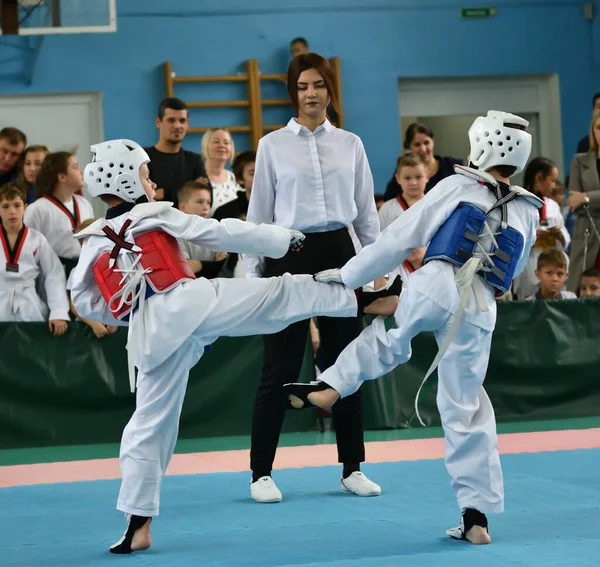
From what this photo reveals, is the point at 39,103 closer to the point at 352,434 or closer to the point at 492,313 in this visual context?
the point at 352,434

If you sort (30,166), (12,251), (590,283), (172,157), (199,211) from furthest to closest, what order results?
1. (30,166)
2. (590,283)
3. (172,157)
4. (12,251)
5. (199,211)

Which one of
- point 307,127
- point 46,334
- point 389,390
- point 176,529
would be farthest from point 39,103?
point 176,529

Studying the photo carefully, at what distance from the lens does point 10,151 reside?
25.1 feet

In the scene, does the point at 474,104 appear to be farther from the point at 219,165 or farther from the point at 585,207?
the point at 219,165

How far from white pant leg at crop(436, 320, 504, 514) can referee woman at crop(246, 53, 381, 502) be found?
3.11 ft

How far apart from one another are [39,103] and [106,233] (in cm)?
740

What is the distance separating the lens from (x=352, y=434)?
15.7 feet

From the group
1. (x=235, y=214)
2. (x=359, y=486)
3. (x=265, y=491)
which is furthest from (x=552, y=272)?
(x=265, y=491)

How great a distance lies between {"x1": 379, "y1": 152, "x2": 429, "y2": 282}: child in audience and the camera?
6828 mm

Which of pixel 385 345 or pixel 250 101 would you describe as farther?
pixel 250 101

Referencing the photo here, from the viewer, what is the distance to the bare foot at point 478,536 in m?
3.74

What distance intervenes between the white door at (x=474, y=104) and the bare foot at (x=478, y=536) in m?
8.57

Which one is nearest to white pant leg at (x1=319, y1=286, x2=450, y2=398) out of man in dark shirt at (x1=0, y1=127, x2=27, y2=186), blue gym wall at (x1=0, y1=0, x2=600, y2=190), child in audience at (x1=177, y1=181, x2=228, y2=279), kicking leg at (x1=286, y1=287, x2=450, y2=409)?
kicking leg at (x1=286, y1=287, x2=450, y2=409)

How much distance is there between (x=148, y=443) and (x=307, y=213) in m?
1.29
